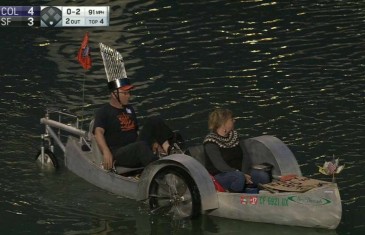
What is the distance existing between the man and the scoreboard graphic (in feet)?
49.6

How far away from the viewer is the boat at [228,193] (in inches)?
535

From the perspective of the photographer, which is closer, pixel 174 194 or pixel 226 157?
pixel 174 194

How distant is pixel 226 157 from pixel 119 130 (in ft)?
7.30

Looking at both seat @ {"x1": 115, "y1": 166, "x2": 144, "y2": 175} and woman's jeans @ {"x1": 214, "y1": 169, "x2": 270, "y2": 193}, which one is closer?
woman's jeans @ {"x1": 214, "y1": 169, "x2": 270, "y2": 193}

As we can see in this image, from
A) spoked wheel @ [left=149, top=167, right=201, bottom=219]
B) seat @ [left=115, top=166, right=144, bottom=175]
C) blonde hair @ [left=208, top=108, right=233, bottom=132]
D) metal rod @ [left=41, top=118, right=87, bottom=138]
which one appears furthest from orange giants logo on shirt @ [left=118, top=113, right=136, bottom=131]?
blonde hair @ [left=208, top=108, right=233, bottom=132]

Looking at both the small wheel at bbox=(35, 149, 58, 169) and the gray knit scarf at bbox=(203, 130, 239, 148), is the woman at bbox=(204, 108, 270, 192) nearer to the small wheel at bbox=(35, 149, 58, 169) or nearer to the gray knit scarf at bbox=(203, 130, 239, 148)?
the gray knit scarf at bbox=(203, 130, 239, 148)

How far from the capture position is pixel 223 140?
587 inches

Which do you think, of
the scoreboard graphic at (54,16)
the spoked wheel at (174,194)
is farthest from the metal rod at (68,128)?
the scoreboard graphic at (54,16)

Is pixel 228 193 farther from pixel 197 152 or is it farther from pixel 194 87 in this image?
pixel 194 87

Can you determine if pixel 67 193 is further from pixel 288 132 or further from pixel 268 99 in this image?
pixel 268 99

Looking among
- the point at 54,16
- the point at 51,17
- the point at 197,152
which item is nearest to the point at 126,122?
the point at 197,152

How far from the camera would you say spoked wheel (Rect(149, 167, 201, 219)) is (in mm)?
14148

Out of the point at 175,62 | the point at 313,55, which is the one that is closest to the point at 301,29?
the point at 313,55
